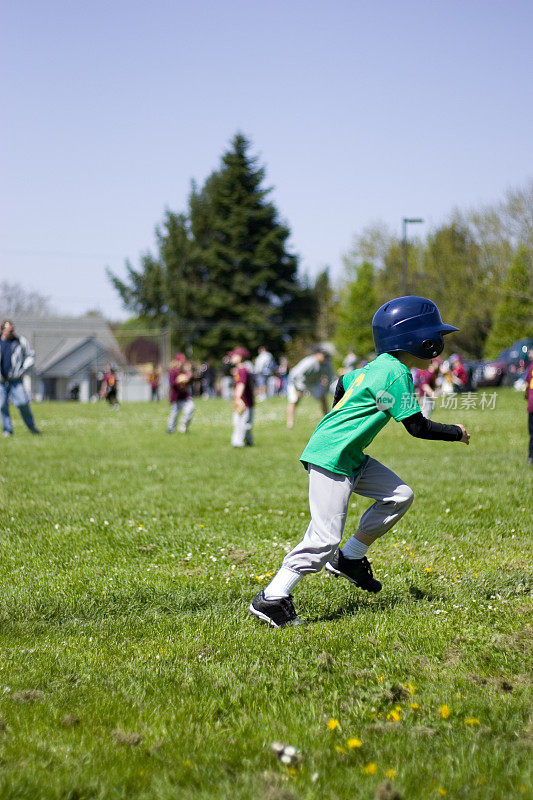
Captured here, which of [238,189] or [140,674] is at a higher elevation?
[238,189]

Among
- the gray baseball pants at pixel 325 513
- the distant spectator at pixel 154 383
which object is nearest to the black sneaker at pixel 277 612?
the gray baseball pants at pixel 325 513

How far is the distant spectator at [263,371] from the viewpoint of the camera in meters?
37.1

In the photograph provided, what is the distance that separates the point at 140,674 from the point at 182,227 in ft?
207

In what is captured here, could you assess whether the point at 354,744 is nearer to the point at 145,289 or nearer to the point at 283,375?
the point at 283,375

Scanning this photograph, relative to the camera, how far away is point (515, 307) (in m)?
50.8

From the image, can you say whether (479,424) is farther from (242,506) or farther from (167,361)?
(167,361)

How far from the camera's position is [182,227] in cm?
6444

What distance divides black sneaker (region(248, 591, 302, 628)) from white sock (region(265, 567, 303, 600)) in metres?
0.03

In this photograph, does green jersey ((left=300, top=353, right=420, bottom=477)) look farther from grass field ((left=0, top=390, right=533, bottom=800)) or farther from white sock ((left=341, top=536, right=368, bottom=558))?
grass field ((left=0, top=390, right=533, bottom=800))

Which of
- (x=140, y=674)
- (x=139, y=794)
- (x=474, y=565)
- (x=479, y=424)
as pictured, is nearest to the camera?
(x=139, y=794)

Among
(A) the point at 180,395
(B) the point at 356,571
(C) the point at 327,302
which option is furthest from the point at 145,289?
(B) the point at 356,571

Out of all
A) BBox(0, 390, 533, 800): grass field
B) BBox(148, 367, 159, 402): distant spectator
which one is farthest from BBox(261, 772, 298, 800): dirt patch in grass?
BBox(148, 367, 159, 402): distant spectator

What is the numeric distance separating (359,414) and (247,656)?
1.50m

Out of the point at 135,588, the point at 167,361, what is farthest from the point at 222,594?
the point at 167,361
